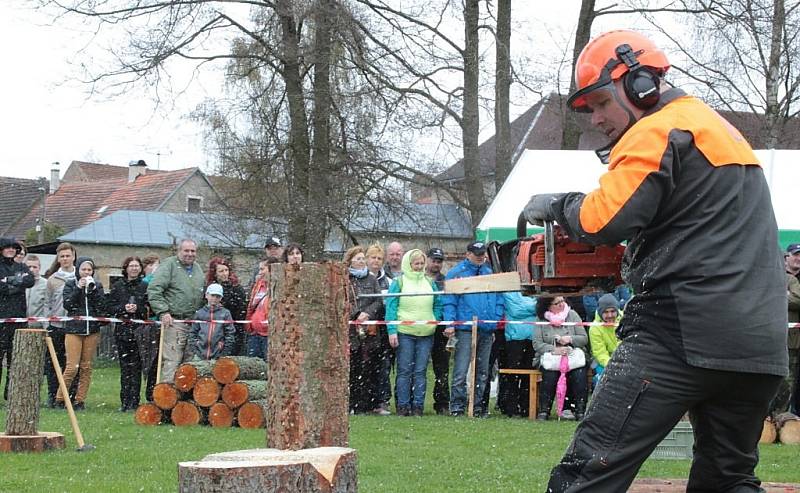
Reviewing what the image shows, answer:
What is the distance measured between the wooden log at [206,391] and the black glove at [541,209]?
756 cm

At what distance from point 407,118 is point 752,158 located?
17.7 m

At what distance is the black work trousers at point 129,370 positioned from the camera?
12.5 m

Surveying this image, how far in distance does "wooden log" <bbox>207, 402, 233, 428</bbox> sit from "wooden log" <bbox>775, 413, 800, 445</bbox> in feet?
17.7

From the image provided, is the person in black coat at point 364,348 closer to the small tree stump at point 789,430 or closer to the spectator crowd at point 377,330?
the spectator crowd at point 377,330

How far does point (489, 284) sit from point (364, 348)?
7983 mm

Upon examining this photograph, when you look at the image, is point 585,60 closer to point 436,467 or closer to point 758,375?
point 758,375

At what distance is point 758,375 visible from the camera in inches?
146

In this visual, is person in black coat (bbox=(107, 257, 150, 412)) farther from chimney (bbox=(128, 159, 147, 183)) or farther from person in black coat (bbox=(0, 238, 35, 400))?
chimney (bbox=(128, 159, 147, 183))

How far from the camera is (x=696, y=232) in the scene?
3.68 meters

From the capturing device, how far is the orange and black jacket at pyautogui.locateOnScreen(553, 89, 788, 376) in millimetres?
3609

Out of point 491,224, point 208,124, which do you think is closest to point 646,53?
point 491,224

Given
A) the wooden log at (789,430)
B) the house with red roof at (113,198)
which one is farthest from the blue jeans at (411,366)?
the house with red roof at (113,198)

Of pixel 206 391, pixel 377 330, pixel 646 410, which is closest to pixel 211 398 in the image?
pixel 206 391

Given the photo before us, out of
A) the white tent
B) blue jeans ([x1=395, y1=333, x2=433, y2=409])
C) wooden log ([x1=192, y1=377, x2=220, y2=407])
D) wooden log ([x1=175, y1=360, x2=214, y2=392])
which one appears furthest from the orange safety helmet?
the white tent
